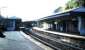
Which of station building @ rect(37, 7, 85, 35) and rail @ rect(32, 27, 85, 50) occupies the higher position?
station building @ rect(37, 7, 85, 35)

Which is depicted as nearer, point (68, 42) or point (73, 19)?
point (68, 42)

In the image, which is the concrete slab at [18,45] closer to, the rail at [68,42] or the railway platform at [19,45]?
the railway platform at [19,45]

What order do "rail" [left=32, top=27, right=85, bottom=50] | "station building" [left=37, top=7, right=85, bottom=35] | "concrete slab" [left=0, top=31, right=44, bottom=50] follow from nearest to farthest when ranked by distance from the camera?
"rail" [left=32, top=27, right=85, bottom=50] < "concrete slab" [left=0, top=31, right=44, bottom=50] < "station building" [left=37, top=7, right=85, bottom=35]

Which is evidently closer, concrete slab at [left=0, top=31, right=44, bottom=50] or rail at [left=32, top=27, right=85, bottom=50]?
rail at [left=32, top=27, right=85, bottom=50]

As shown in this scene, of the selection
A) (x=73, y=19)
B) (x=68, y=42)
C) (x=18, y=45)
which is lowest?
(x=18, y=45)

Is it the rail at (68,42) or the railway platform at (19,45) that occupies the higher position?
the rail at (68,42)

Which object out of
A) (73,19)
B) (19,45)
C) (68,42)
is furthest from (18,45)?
(73,19)

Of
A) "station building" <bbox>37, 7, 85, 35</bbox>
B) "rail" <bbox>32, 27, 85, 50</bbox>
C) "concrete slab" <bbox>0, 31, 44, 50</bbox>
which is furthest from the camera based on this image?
"station building" <bbox>37, 7, 85, 35</bbox>

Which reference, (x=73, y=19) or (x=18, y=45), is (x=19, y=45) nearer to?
(x=18, y=45)

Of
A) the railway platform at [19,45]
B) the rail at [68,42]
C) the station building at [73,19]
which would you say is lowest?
the railway platform at [19,45]

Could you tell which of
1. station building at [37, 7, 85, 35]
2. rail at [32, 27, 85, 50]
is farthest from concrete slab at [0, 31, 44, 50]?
station building at [37, 7, 85, 35]

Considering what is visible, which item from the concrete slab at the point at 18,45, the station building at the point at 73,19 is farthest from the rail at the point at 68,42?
the station building at the point at 73,19

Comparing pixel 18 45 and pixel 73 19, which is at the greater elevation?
pixel 73 19

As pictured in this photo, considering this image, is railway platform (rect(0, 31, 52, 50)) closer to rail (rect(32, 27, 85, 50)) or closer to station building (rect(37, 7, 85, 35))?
rail (rect(32, 27, 85, 50))
